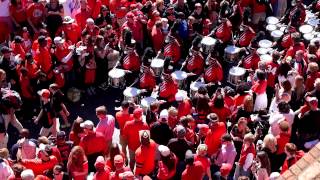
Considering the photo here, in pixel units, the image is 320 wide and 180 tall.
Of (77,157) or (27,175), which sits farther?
(77,157)

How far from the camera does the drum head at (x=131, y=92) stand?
14270 mm

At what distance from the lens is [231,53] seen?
15.9 meters

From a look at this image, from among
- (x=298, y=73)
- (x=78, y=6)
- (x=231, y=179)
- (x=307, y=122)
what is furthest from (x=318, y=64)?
(x=78, y=6)

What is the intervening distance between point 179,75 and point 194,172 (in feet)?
14.1

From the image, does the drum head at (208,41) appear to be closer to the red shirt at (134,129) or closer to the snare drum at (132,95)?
the snare drum at (132,95)

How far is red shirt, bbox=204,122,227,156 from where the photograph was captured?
11.7 m

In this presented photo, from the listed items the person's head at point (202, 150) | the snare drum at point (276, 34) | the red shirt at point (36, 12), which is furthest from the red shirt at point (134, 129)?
the snare drum at point (276, 34)

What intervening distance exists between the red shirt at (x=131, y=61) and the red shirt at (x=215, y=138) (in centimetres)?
363

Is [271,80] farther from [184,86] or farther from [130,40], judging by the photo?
[130,40]

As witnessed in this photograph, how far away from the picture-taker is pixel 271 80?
45.6 ft

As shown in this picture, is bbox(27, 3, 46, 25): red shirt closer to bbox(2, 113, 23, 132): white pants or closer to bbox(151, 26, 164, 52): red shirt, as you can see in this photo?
bbox(151, 26, 164, 52): red shirt

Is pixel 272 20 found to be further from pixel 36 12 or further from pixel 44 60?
pixel 44 60

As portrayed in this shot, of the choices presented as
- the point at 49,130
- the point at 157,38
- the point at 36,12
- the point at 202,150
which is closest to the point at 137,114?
the point at 202,150

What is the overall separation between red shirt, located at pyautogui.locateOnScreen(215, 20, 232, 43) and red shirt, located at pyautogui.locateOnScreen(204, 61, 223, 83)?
176 cm
